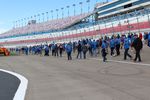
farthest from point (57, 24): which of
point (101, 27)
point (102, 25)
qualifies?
point (102, 25)

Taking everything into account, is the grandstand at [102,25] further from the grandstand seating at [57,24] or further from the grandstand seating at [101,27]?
the grandstand seating at [57,24]

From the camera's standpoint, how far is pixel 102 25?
5822 cm

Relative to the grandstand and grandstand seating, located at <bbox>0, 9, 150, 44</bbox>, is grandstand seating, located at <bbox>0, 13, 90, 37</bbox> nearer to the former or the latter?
the grandstand

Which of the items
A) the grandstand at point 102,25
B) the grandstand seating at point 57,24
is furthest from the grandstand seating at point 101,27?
the grandstand seating at point 57,24

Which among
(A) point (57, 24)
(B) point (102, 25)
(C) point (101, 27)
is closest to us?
→ (B) point (102, 25)

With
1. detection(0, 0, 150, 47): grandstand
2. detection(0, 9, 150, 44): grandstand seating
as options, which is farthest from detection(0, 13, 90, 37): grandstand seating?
detection(0, 9, 150, 44): grandstand seating

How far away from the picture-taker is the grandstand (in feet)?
149

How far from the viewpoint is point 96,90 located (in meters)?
12.5

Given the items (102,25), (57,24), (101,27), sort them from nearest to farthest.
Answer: (102,25)
(101,27)
(57,24)

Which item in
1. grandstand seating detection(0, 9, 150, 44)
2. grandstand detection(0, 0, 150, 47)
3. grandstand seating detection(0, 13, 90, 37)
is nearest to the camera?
grandstand seating detection(0, 9, 150, 44)

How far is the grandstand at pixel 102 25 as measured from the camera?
45344 mm

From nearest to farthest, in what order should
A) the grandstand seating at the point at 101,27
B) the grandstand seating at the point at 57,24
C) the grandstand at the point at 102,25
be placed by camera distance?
the grandstand seating at the point at 101,27
the grandstand at the point at 102,25
the grandstand seating at the point at 57,24

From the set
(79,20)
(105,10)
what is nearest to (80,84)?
(79,20)

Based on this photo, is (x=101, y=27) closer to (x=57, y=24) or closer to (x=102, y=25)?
(x=102, y=25)
